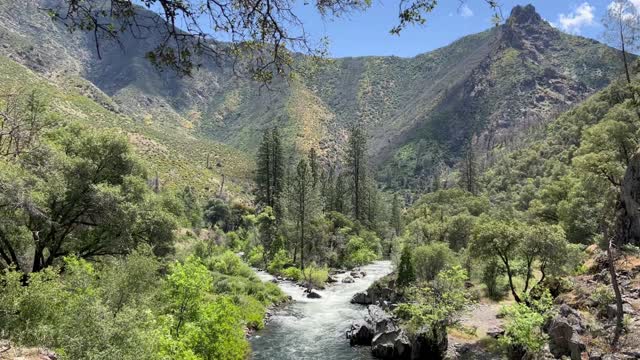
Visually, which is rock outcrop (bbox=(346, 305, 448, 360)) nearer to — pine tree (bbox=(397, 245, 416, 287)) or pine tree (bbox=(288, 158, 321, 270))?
pine tree (bbox=(397, 245, 416, 287))

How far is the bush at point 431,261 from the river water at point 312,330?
20.2ft

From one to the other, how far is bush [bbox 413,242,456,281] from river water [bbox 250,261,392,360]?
615cm

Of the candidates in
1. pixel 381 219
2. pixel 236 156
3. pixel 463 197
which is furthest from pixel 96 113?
pixel 463 197

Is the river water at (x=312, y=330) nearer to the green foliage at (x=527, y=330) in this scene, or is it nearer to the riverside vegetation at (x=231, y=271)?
the riverside vegetation at (x=231, y=271)

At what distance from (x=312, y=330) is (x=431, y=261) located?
44.9ft

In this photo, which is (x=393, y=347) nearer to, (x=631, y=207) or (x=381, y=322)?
(x=381, y=322)

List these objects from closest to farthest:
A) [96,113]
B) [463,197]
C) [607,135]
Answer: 1. [607,135]
2. [463,197]
3. [96,113]

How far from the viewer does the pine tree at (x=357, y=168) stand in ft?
277

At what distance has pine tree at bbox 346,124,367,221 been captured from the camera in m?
84.5

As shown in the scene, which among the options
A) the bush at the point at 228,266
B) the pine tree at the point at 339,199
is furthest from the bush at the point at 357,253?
the bush at the point at 228,266

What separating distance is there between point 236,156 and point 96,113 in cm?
4467

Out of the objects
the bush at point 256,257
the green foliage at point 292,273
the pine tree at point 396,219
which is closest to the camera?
the green foliage at point 292,273

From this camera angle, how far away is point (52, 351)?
32.5ft

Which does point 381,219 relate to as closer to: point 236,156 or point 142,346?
point 236,156
